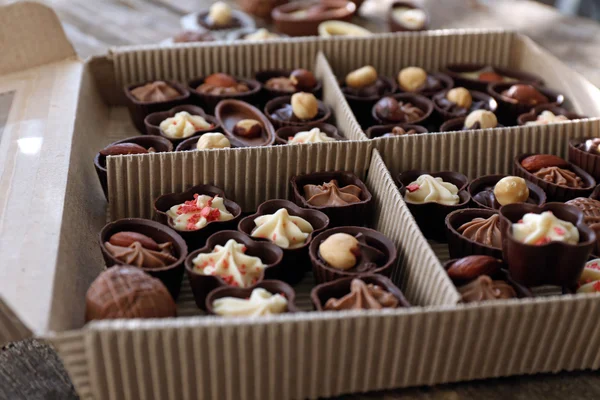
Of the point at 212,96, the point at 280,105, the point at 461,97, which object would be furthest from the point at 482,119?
the point at 212,96

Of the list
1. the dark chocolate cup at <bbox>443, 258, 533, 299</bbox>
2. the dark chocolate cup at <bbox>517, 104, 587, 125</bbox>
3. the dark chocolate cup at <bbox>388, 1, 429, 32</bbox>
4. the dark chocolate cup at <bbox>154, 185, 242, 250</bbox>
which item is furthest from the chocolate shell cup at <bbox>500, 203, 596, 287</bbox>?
the dark chocolate cup at <bbox>388, 1, 429, 32</bbox>

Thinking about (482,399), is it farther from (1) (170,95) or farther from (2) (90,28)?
(2) (90,28)

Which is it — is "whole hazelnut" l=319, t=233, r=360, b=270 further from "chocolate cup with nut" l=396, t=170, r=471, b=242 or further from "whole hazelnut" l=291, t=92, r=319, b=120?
"whole hazelnut" l=291, t=92, r=319, b=120

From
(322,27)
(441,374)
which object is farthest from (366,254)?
(322,27)

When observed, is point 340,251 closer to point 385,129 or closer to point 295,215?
point 295,215

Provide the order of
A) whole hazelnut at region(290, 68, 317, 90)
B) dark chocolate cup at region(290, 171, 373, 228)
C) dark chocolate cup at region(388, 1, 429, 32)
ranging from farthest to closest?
1. dark chocolate cup at region(388, 1, 429, 32)
2. whole hazelnut at region(290, 68, 317, 90)
3. dark chocolate cup at region(290, 171, 373, 228)
